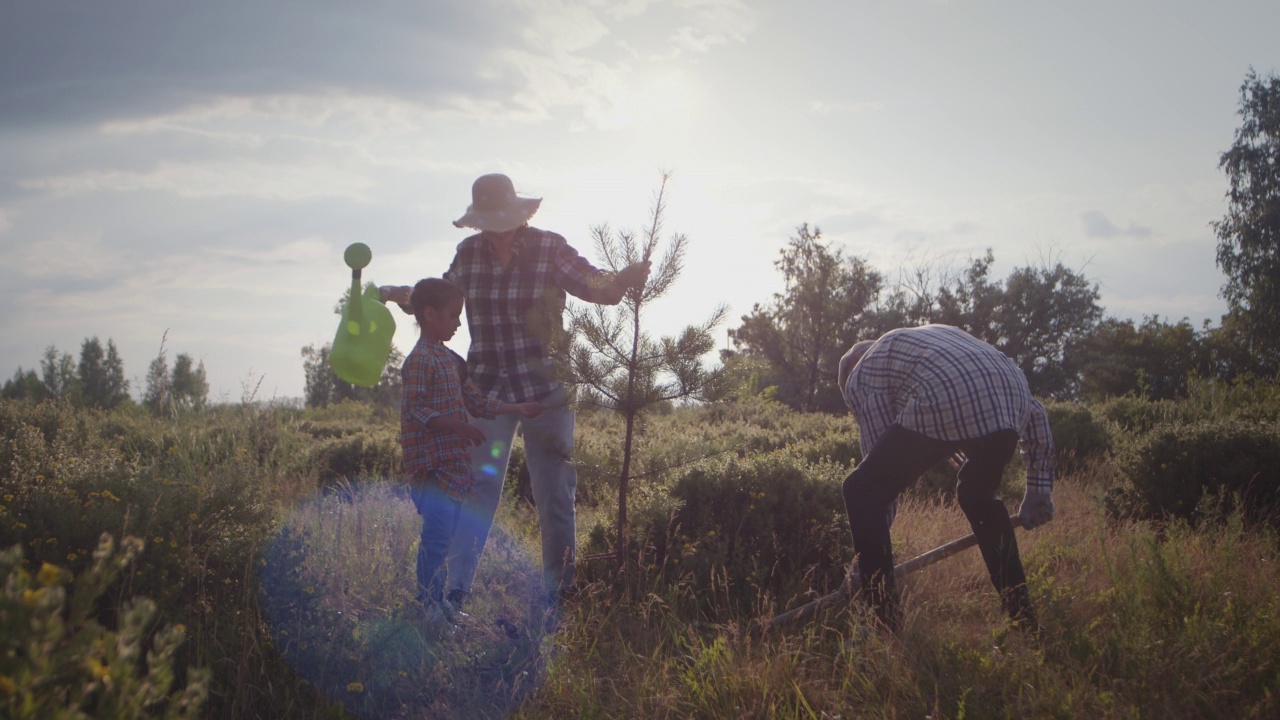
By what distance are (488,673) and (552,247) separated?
1946mm

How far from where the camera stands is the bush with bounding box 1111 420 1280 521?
5.18m

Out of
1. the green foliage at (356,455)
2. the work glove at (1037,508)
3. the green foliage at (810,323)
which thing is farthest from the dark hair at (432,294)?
the green foliage at (810,323)

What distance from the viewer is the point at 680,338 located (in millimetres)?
4039

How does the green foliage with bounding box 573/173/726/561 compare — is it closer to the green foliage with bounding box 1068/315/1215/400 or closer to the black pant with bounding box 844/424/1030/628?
the black pant with bounding box 844/424/1030/628

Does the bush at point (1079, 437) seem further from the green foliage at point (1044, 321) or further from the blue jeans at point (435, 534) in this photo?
the green foliage at point (1044, 321)

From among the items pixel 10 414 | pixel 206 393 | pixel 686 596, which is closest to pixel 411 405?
pixel 686 596

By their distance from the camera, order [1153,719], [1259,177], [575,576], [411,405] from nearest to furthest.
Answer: [1153,719], [411,405], [575,576], [1259,177]

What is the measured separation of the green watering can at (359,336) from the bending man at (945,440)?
2.22 meters

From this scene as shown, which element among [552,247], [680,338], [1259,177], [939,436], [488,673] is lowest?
[488,673]

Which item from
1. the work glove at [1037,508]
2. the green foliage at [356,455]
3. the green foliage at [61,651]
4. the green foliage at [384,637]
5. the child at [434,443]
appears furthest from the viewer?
the green foliage at [356,455]

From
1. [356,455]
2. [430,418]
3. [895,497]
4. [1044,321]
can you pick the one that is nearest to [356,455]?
[356,455]

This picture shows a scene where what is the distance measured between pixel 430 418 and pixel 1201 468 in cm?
490

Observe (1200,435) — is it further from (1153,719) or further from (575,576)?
(575,576)

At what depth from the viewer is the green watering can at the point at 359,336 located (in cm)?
382
